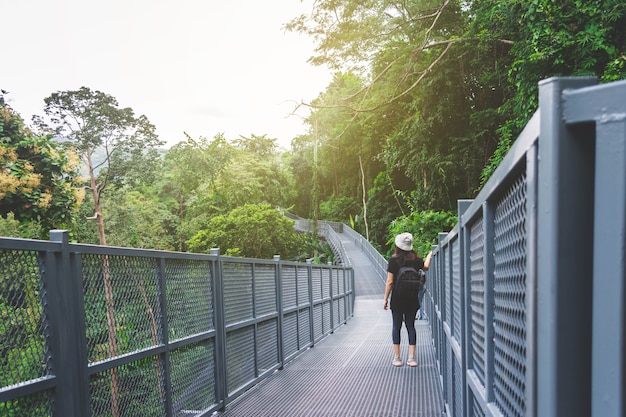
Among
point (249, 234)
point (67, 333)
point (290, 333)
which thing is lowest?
point (290, 333)

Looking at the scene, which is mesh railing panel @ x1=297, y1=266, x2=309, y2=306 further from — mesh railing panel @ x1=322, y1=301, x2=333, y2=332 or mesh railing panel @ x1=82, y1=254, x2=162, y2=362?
mesh railing panel @ x1=82, y1=254, x2=162, y2=362

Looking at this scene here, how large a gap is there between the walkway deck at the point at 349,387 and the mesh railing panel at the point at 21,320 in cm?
314

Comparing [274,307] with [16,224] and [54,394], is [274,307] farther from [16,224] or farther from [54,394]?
[16,224]

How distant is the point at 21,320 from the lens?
2.81 meters

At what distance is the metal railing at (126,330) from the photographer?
284 cm

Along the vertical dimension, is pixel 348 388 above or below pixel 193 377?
below

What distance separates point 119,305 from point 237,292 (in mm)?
2807

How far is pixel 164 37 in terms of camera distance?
5919cm

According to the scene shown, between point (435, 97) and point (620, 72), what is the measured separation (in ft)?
46.3

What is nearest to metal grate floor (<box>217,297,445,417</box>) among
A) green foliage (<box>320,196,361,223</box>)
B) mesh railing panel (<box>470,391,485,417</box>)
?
mesh railing panel (<box>470,391,485,417</box>)

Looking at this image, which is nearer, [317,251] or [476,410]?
[476,410]

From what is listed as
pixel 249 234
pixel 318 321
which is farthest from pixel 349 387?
pixel 249 234

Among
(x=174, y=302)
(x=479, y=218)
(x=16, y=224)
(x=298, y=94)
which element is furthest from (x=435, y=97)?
(x=479, y=218)

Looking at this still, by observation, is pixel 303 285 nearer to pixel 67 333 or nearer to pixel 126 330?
pixel 126 330
